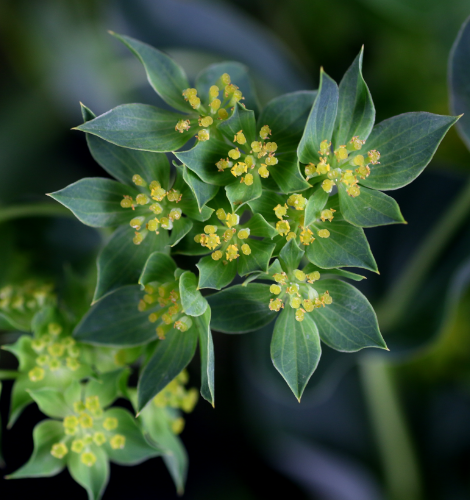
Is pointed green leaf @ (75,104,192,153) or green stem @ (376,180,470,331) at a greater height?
pointed green leaf @ (75,104,192,153)

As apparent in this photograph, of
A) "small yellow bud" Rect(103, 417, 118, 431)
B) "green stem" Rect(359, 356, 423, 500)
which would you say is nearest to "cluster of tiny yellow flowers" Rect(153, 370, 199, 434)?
"small yellow bud" Rect(103, 417, 118, 431)

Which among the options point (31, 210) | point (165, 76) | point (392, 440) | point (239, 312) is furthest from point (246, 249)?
point (392, 440)

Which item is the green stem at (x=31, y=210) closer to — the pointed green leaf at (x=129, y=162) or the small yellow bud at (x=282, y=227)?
the pointed green leaf at (x=129, y=162)

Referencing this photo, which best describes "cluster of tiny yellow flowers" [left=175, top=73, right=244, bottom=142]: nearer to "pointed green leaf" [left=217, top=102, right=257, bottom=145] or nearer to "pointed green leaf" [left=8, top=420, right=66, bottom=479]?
"pointed green leaf" [left=217, top=102, right=257, bottom=145]

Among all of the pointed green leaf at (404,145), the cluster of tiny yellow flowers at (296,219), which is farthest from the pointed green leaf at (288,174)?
the pointed green leaf at (404,145)

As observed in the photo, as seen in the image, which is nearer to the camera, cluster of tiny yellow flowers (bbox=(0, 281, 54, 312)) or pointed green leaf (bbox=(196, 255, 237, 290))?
pointed green leaf (bbox=(196, 255, 237, 290))

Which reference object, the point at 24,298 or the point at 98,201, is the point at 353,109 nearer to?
the point at 98,201
